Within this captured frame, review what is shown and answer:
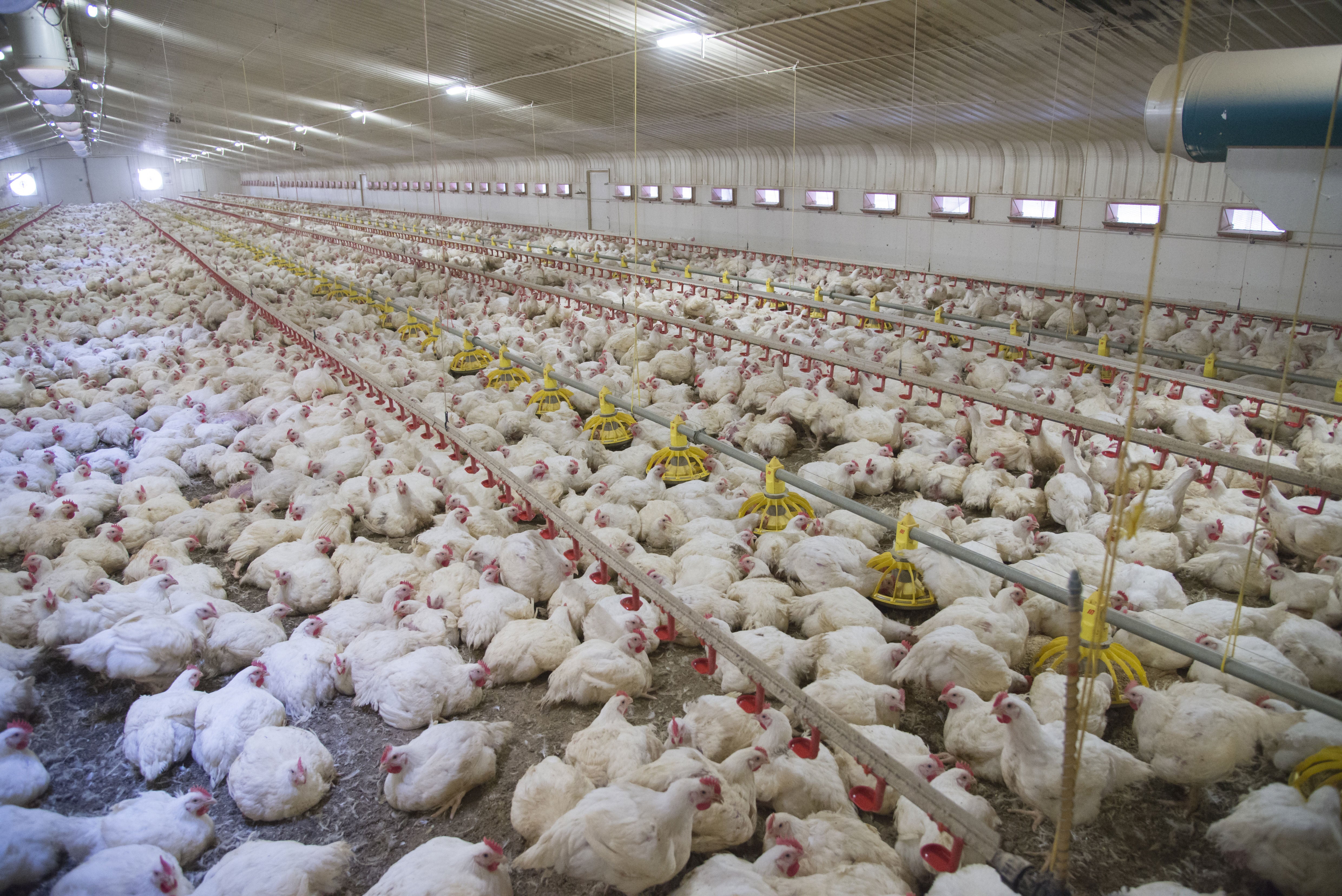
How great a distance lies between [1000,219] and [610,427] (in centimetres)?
1077

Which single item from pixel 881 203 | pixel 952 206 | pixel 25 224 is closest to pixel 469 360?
pixel 952 206

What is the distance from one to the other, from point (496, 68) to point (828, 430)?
12.9m

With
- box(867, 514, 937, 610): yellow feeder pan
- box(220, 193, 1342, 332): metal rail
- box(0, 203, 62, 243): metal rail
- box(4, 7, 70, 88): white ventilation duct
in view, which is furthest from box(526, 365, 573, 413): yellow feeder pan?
box(0, 203, 62, 243): metal rail

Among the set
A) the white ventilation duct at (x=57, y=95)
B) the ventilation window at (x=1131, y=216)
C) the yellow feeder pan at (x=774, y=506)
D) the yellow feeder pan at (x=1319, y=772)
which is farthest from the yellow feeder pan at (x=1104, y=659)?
the white ventilation duct at (x=57, y=95)

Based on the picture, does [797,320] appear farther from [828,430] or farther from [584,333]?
[828,430]

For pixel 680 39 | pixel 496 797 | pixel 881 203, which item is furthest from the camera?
pixel 881 203

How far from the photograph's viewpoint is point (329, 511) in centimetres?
580

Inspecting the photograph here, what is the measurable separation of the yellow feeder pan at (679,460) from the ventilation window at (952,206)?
11.2m

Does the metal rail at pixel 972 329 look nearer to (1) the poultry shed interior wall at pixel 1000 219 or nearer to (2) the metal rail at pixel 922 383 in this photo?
(2) the metal rail at pixel 922 383

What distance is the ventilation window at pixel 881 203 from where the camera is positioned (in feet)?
55.0

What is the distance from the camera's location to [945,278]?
1411cm

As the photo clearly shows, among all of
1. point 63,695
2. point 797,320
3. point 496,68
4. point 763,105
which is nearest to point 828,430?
point 797,320

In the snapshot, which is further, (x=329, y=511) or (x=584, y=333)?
(x=584, y=333)

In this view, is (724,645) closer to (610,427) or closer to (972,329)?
(610,427)
